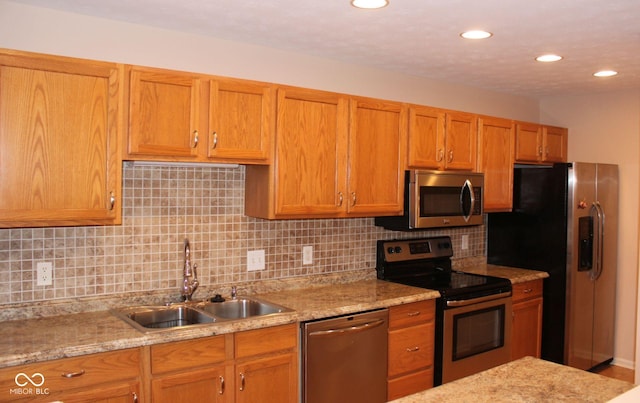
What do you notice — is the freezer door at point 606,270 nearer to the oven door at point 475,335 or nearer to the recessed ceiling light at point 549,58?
the oven door at point 475,335

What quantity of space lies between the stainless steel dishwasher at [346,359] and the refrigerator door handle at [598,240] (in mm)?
2305

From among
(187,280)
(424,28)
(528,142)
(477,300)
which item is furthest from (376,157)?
(528,142)

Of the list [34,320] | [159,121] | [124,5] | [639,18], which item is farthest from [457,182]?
[34,320]

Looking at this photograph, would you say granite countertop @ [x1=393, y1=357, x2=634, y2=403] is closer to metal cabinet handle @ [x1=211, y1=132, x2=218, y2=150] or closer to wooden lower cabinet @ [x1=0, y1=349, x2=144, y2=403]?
wooden lower cabinet @ [x1=0, y1=349, x2=144, y2=403]

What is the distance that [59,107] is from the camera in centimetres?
249

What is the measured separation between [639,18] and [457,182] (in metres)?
1.59

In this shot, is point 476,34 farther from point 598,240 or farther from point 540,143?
point 598,240

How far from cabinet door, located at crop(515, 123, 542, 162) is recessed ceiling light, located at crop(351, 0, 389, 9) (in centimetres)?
239

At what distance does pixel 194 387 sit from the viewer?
2621mm

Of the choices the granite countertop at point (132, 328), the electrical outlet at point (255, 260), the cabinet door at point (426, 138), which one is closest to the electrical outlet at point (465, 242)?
the cabinet door at point (426, 138)

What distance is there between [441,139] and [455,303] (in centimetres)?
116

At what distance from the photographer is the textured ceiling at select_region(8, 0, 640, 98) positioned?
2625 mm

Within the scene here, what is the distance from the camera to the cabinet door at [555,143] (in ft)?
15.8

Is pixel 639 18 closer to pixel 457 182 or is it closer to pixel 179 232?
pixel 457 182
